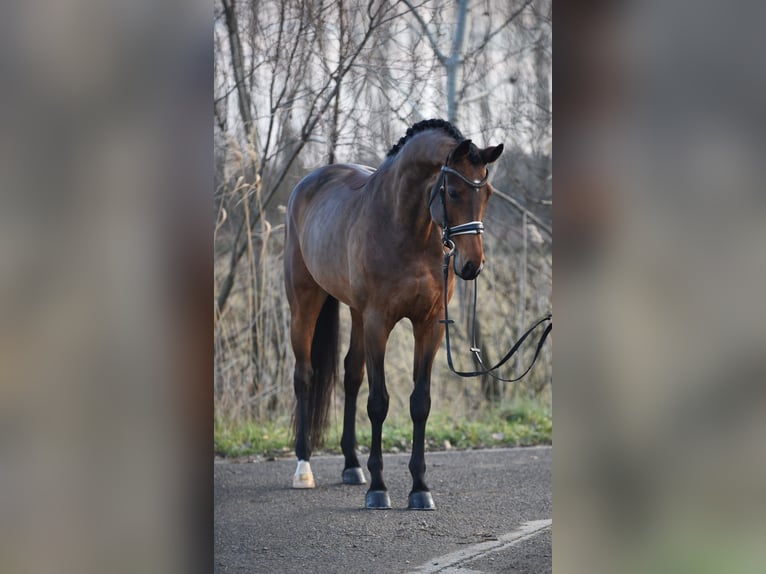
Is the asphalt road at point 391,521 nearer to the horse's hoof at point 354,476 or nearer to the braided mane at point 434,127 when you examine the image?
the horse's hoof at point 354,476

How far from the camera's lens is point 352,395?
576cm

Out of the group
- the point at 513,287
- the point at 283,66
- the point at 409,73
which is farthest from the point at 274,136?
the point at 513,287

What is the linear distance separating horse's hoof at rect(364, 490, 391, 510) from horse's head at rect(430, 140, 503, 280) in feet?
4.26

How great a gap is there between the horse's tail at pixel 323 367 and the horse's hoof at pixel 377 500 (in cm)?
100

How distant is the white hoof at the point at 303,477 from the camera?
17.9ft

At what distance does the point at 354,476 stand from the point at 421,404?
107 centimetres

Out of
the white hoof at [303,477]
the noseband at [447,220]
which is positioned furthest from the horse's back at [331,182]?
the white hoof at [303,477]

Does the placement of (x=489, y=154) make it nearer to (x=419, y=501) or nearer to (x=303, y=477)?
(x=419, y=501)

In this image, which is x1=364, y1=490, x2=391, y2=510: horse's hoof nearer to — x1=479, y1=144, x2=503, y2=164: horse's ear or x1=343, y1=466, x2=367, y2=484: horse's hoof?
x1=343, y1=466, x2=367, y2=484: horse's hoof

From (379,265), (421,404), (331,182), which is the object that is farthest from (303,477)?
(331,182)

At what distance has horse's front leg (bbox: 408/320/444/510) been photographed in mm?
4699
